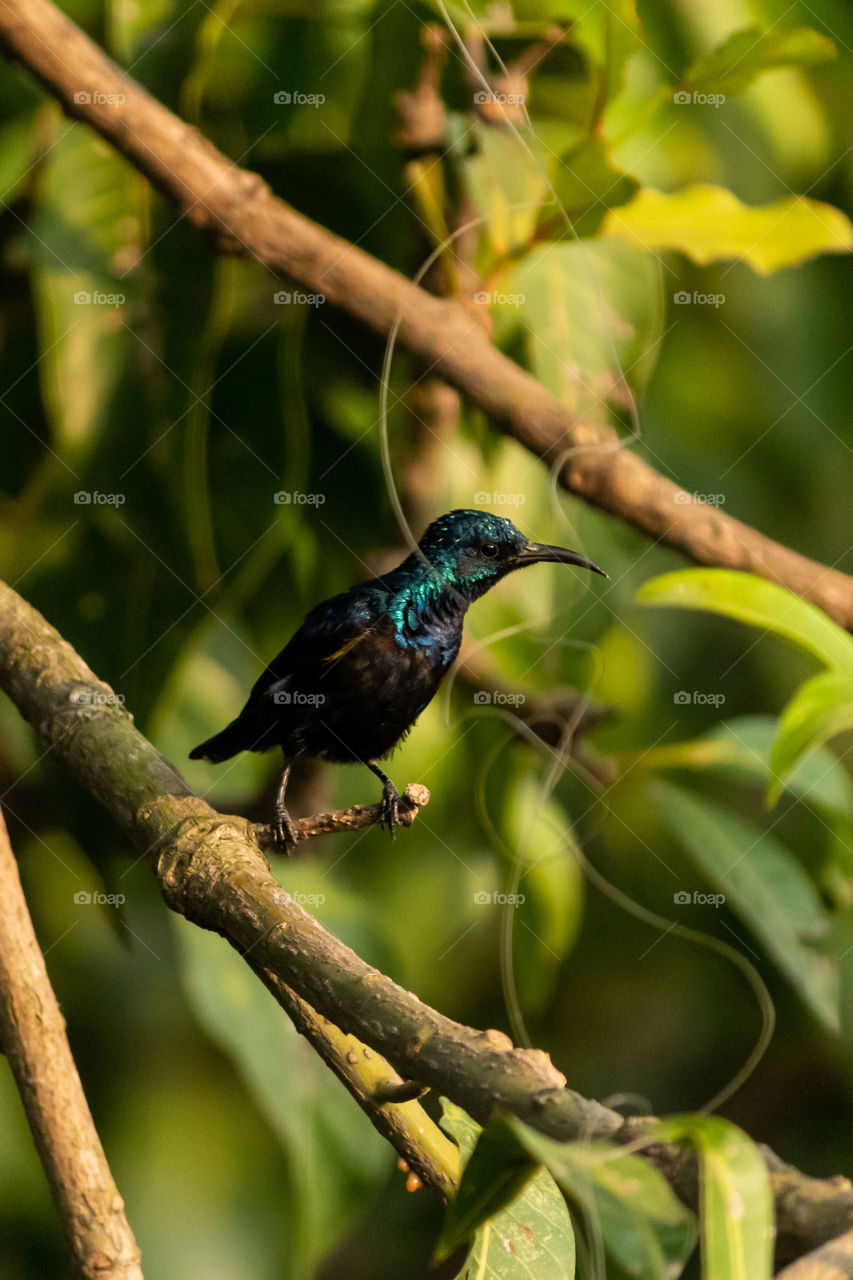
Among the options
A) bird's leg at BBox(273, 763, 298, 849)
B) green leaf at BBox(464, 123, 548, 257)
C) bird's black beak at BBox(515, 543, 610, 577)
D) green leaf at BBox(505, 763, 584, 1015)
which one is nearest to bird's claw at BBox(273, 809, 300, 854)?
bird's leg at BBox(273, 763, 298, 849)

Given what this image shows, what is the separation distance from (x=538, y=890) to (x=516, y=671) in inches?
7.9

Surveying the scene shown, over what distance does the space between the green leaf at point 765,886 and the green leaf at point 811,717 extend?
29 centimetres

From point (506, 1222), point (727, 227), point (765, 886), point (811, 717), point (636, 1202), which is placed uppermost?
point (727, 227)

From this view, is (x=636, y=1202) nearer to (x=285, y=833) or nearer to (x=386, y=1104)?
(x=386, y=1104)

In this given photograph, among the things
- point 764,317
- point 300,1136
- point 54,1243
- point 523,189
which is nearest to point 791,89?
point 764,317

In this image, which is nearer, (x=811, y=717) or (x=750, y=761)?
(x=811, y=717)

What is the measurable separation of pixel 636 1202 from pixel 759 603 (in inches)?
20.2

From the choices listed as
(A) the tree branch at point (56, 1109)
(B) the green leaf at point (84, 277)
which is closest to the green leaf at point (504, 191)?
(B) the green leaf at point (84, 277)

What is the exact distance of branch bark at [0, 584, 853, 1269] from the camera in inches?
17.2

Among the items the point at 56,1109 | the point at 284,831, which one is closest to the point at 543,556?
the point at 284,831

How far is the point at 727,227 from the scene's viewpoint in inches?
41.7

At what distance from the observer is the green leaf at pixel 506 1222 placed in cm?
43

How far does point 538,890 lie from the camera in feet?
3.40

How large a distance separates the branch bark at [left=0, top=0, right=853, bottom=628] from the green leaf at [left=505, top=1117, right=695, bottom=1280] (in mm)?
640
